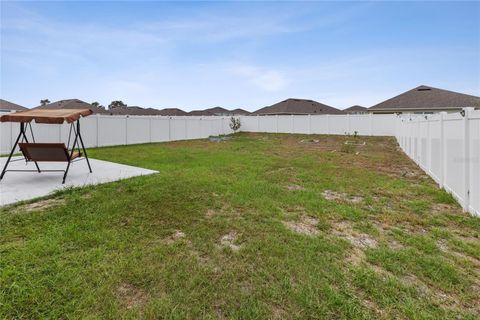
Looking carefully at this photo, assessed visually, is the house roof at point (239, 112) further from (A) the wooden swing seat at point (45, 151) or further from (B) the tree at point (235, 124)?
(A) the wooden swing seat at point (45, 151)

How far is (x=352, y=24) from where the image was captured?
11430 mm

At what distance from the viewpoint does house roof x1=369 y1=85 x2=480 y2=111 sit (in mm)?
22344

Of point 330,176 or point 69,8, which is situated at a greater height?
point 69,8

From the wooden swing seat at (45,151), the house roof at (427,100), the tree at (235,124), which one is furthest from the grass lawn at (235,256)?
the house roof at (427,100)

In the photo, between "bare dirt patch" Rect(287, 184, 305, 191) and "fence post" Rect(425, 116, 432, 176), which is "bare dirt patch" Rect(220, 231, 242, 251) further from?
"fence post" Rect(425, 116, 432, 176)

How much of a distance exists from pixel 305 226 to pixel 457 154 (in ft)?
9.75

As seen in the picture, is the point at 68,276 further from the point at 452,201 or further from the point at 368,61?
the point at 368,61

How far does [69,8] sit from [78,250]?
9808 mm

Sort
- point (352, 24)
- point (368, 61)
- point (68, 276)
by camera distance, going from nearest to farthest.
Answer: point (68, 276) → point (352, 24) → point (368, 61)

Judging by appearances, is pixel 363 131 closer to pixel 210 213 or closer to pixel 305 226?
pixel 305 226

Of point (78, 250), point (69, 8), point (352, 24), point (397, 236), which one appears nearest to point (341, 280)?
point (397, 236)

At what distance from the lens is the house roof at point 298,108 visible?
108 feet

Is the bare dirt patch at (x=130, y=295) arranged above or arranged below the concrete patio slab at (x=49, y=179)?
below

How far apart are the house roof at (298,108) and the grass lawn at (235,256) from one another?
1151 inches
